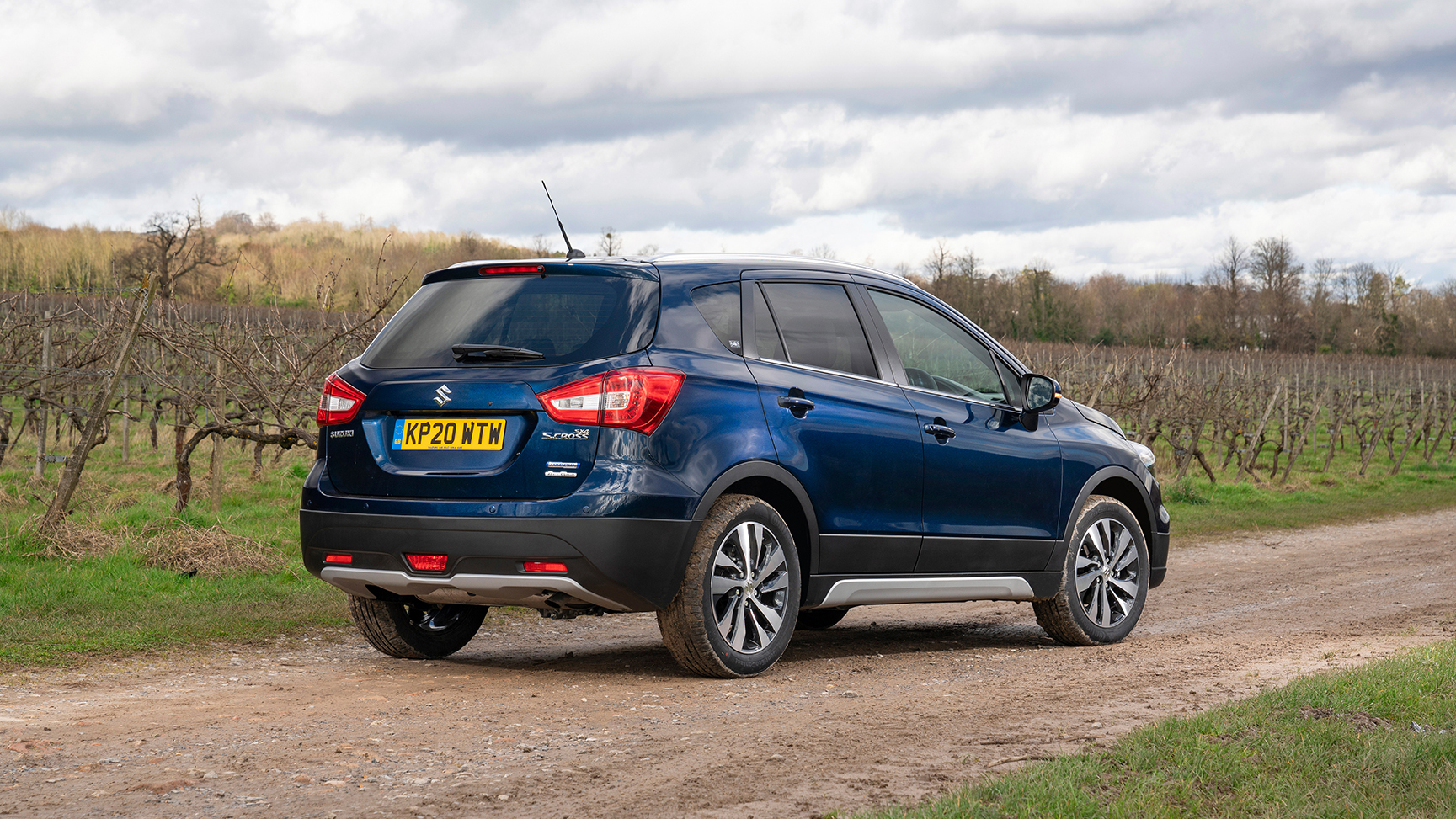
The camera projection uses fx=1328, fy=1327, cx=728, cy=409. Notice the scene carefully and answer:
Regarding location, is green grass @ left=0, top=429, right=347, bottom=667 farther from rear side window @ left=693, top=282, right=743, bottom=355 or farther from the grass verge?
rear side window @ left=693, top=282, right=743, bottom=355

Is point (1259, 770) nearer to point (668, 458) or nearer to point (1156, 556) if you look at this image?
point (668, 458)

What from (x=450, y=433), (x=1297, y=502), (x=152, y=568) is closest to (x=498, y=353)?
(x=450, y=433)

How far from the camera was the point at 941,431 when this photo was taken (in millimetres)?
6707

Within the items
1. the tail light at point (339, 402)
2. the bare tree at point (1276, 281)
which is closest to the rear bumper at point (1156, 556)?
the tail light at point (339, 402)

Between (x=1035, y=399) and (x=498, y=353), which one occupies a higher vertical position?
(x=498, y=353)

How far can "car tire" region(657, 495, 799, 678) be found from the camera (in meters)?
5.63

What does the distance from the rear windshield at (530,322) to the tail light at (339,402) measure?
0.15 metres

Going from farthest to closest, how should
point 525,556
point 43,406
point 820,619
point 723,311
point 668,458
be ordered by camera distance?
point 43,406 < point 820,619 < point 723,311 < point 668,458 < point 525,556

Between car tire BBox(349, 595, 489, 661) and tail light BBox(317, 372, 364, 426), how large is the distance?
0.99 metres

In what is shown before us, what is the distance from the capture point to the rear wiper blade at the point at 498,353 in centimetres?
553

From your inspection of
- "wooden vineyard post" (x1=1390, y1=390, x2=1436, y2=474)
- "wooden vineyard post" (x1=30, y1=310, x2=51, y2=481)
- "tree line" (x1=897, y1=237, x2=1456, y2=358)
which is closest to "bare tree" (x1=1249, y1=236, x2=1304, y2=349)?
"tree line" (x1=897, y1=237, x2=1456, y2=358)

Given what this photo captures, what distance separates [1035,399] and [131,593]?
19.0 ft

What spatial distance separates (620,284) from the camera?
5.71 m

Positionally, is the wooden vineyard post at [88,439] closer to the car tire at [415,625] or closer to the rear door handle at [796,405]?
the car tire at [415,625]
